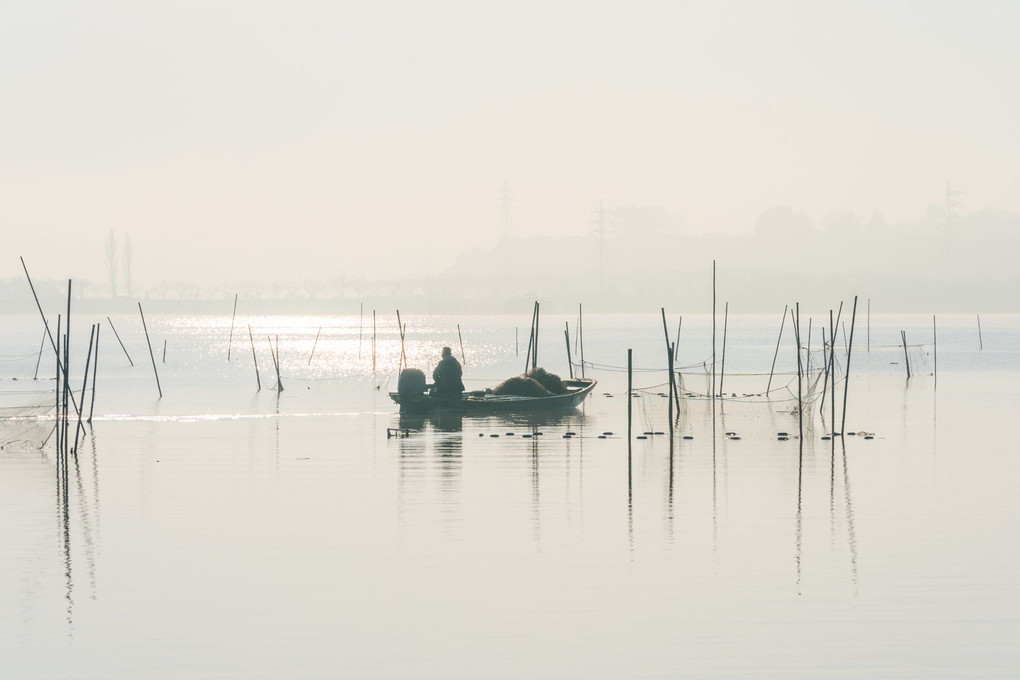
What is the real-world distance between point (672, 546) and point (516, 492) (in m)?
4.49

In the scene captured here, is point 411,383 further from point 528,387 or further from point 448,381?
point 528,387

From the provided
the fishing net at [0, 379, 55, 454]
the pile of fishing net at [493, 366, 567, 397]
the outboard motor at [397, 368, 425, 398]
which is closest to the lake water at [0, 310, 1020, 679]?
the fishing net at [0, 379, 55, 454]

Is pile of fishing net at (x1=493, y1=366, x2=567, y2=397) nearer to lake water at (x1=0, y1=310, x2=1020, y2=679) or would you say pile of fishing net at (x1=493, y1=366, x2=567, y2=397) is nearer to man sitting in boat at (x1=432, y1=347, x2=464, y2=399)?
man sitting in boat at (x1=432, y1=347, x2=464, y2=399)

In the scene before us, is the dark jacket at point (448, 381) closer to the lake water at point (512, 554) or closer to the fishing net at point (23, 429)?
the lake water at point (512, 554)

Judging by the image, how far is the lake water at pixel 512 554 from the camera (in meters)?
10.2

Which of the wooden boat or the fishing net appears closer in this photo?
the fishing net

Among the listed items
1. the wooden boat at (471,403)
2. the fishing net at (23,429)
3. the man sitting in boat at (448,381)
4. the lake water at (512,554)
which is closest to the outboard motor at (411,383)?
the wooden boat at (471,403)

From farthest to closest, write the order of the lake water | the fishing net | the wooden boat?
the wooden boat → the fishing net → the lake water

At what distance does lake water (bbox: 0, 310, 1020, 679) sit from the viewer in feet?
33.4

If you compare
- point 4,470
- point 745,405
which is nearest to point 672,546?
point 4,470

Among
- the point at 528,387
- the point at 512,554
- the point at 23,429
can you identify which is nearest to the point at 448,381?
the point at 528,387

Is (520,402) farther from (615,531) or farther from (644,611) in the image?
(644,611)

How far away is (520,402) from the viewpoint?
103 ft

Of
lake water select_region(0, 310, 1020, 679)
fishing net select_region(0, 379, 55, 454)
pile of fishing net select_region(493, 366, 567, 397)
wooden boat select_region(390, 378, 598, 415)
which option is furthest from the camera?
pile of fishing net select_region(493, 366, 567, 397)
